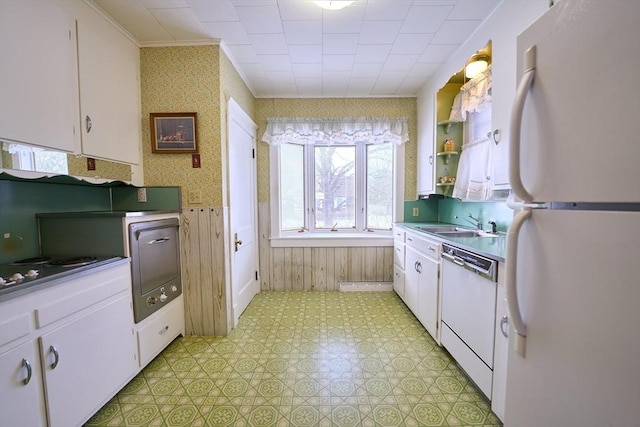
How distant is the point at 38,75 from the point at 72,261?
3.38 ft

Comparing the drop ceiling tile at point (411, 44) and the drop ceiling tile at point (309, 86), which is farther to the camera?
the drop ceiling tile at point (309, 86)

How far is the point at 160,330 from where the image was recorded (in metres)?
1.90

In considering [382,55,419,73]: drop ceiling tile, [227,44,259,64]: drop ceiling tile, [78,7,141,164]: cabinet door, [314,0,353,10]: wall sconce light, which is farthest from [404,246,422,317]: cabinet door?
[78,7,141,164]: cabinet door

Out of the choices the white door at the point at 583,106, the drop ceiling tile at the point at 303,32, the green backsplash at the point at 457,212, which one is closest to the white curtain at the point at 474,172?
the green backsplash at the point at 457,212

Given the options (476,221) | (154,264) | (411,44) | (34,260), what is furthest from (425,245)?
(34,260)

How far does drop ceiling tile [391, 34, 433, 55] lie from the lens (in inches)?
81.4

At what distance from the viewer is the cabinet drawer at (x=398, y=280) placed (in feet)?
9.43

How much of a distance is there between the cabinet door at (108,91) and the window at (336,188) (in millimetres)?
1649

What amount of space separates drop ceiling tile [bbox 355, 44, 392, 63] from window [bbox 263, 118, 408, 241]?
1096 mm

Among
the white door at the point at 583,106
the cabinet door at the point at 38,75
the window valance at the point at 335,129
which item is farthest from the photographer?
the window valance at the point at 335,129

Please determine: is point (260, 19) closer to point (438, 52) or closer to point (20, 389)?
point (438, 52)

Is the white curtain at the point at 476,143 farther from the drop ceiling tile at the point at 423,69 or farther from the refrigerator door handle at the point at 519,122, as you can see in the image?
the refrigerator door handle at the point at 519,122

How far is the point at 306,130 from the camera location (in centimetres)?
317

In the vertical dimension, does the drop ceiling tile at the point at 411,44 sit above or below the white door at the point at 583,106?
above
